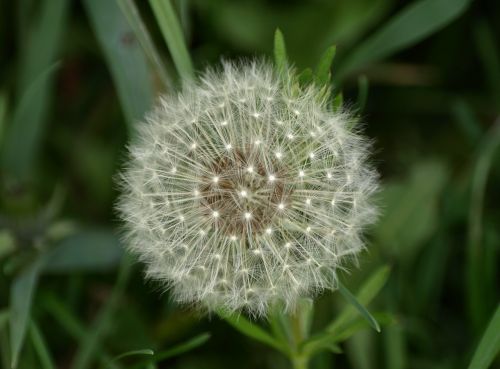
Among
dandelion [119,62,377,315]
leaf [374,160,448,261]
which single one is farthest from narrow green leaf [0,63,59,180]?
leaf [374,160,448,261]

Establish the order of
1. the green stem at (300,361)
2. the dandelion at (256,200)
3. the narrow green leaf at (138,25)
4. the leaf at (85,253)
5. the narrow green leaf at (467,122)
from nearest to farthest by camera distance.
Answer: the dandelion at (256,200), the green stem at (300,361), the narrow green leaf at (138,25), the leaf at (85,253), the narrow green leaf at (467,122)

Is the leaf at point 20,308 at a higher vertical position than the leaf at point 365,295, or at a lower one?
higher

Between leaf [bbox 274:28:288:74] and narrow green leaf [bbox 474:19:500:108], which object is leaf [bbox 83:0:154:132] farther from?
narrow green leaf [bbox 474:19:500:108]

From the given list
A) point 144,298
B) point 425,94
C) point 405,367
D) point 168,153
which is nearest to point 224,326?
point 144,298

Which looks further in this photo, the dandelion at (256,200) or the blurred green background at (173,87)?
the blurred green background at (173,87)

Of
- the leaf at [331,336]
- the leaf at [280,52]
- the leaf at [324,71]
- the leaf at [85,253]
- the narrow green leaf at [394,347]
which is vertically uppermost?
the leaf at [280,52]

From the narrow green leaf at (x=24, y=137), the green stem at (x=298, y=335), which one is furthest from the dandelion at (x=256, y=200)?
the narrow green leaf at (x=24, y=137)

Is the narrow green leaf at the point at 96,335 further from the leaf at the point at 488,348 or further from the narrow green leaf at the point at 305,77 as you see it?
the leaf at the point at 488,348
